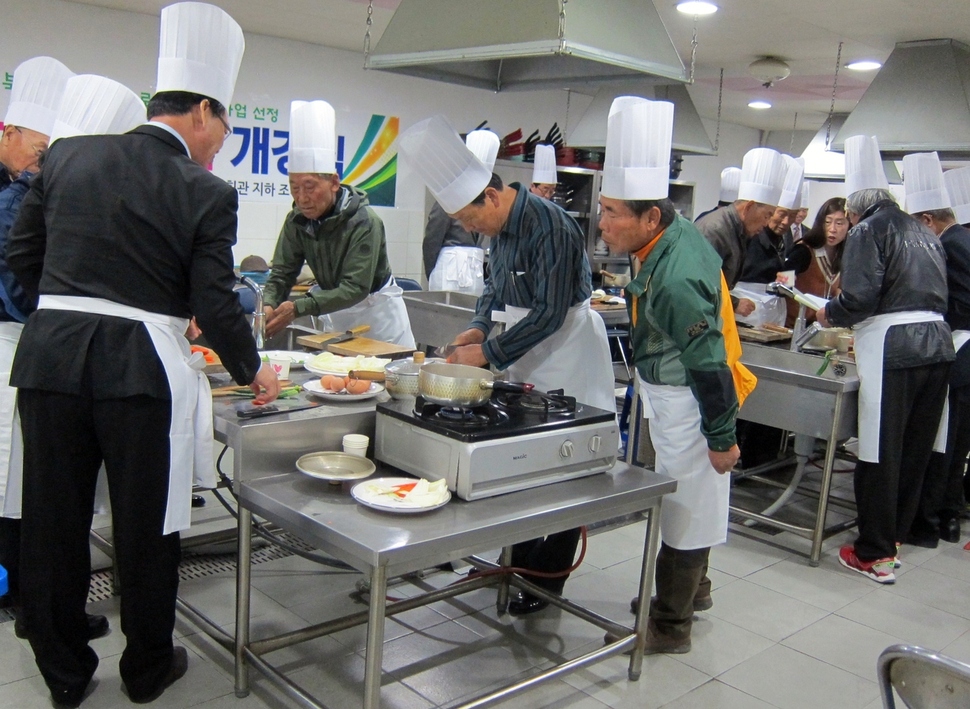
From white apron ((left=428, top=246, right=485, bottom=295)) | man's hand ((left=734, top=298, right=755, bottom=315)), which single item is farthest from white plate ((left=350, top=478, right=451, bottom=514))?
white apron ((left=428, top=246, right=485, bottom=295))

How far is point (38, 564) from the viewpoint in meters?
2.06

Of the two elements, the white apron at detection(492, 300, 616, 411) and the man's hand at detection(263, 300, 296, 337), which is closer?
the white apron at detection(492, 300, 616, 411)

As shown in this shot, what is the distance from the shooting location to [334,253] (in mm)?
3504

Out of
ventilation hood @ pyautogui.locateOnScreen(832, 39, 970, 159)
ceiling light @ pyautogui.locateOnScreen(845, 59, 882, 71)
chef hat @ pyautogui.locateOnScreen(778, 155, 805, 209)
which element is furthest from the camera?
ceiling light @ pyautogui.locateOnScreen(845, 59, 882, 71)

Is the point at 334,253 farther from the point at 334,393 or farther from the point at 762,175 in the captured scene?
the point at 762,175

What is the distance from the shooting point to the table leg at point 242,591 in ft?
Result: 6.88

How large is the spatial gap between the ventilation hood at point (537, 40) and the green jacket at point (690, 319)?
461 mm

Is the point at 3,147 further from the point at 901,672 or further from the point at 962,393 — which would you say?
the point at 962,393

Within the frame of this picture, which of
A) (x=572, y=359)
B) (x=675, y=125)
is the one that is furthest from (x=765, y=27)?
(x=572, y=359)

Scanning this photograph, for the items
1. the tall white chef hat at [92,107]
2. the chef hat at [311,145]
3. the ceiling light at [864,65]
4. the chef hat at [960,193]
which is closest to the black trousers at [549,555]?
the chef hat at [311,145]

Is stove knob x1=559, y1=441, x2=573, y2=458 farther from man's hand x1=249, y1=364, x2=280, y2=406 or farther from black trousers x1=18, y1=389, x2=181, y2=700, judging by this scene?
black trousers x1=18, y1=389, x2=181, y2=700

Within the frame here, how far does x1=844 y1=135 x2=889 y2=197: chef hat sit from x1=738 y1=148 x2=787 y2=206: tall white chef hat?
1.54ft

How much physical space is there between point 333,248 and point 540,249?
116cm

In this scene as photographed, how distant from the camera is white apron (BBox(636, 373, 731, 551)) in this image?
245cm
